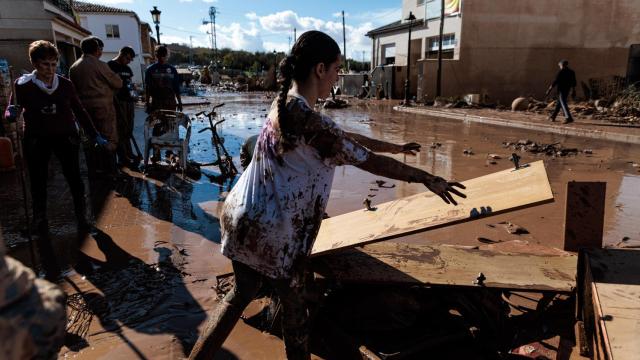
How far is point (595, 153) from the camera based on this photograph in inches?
374

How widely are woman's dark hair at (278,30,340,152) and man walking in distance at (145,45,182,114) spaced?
6.13 m

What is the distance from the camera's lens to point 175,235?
4.73 metres

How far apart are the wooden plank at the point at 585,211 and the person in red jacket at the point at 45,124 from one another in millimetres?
4052

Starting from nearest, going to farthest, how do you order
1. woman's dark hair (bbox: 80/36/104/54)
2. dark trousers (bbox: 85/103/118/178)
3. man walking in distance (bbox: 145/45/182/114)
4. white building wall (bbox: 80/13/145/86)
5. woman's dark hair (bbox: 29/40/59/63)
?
woman's dark hair (bbox: 29/40/59/63) < woman's dark hair (bbox: 80/36/104/54) < dark trousers (bbox: 85/103/118/178) < man walking in distance (bbox: 145/45/182/114) < white building wall (bbox: 80/13/145/86)

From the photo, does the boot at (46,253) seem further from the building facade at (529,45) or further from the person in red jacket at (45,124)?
the building facade at (529,45)

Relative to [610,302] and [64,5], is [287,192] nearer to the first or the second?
[610,302]

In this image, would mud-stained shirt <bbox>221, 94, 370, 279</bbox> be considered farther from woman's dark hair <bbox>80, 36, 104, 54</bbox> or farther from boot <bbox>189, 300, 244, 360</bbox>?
woman's dark hair <bbox>80, 36, 104, 54</bbox>

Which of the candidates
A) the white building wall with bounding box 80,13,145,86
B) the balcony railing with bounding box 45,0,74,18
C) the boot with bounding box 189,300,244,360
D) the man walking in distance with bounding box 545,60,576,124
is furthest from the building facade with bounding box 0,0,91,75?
the white building wall with bounding box 80,13,145,86

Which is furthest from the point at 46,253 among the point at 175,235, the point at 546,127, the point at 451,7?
the point at 451,7

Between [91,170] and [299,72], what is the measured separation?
21.6 feet

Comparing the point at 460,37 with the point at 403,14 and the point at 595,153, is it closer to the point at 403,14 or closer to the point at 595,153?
the point at 403,14

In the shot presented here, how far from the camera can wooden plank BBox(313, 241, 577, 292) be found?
103 inches

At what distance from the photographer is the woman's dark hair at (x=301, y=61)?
191 cm

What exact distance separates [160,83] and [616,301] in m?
7.10
